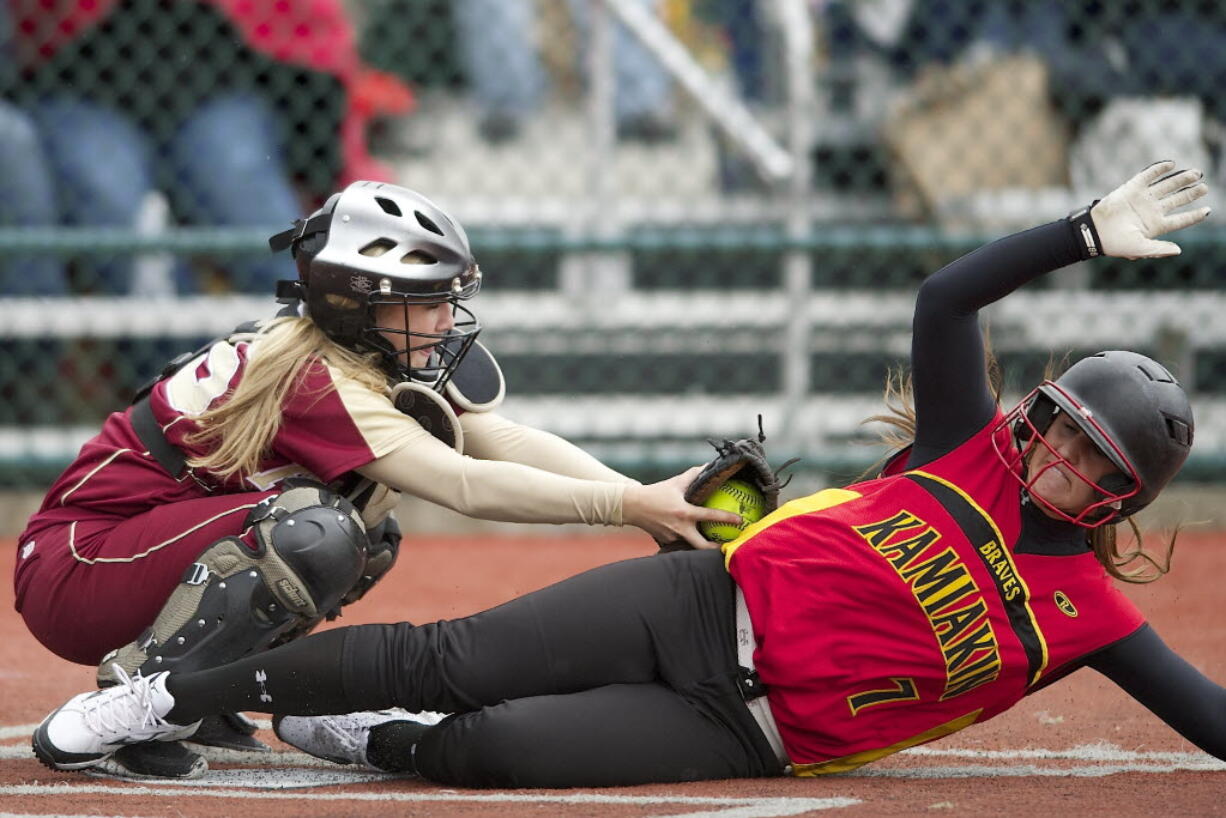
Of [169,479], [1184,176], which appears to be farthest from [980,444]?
[169,479]

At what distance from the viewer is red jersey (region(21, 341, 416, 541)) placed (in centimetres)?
339

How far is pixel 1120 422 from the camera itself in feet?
10.1

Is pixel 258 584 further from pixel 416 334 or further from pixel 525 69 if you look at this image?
pixel 525 69

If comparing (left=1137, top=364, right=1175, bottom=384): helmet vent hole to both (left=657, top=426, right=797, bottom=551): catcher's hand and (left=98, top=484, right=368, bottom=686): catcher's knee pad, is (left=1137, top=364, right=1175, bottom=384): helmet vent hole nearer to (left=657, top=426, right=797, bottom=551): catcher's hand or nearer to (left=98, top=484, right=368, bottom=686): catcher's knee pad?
(left=657, top=426, right=797, bottom=551): catcher's hand

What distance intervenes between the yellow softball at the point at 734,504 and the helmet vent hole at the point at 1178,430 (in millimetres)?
A: 776

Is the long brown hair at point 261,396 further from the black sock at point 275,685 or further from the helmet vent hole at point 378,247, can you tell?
the black sock at point 275,685

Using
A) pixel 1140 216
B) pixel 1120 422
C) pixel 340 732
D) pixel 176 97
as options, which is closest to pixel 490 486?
pixel 340 732

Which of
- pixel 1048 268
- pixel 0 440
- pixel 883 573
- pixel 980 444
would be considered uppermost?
pixel 1048 268

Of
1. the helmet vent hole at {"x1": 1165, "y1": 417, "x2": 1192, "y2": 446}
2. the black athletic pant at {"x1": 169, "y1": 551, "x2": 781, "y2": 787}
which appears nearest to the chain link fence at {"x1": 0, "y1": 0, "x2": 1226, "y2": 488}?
the black athletic pant at {"x1": 169, "y1": 551, "x2": 781, "y2": 787}

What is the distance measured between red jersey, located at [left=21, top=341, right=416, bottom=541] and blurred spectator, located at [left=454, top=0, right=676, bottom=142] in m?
4.39

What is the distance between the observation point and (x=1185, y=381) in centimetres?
719

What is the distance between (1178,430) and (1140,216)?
1.27ft

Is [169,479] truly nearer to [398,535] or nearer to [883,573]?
[398,535]

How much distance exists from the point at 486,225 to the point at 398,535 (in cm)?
372
